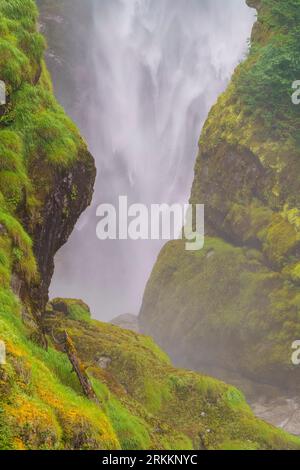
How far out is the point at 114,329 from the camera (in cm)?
1513

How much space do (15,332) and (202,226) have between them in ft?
79.7

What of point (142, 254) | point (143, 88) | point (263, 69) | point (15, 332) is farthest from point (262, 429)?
point (143, 88)

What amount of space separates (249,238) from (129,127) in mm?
31098

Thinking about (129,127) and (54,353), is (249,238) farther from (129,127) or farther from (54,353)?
(129,127)

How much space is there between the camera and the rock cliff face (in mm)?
23125

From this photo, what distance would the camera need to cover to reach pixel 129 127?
5309 cm

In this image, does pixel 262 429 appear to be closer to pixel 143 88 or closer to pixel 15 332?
pixel 15 332

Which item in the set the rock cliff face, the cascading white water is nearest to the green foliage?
the rock cliff face

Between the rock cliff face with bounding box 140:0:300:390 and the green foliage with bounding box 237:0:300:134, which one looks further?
the green foliage with bounding box 237:0:300:134

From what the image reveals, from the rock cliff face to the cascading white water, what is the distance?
21413 mm

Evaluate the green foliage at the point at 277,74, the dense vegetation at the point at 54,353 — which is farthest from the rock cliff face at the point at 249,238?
the dense vegetation at the point at 54,353

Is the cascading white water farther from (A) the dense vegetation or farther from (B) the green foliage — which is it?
(A) the dense vegetation

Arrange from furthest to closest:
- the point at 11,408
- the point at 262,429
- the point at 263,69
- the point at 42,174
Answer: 1. the point at 263,69
2. the point at 262,429
3. the point at 42,174
4. the point at 11,408

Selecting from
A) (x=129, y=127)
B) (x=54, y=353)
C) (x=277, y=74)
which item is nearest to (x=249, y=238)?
(x=277, y=74)
